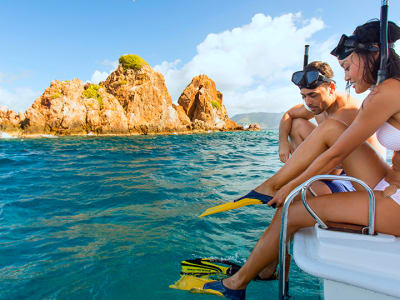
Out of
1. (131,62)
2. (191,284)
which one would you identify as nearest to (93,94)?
(131,62)

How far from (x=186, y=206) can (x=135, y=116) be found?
125 feet

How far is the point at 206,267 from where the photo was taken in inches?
91.3

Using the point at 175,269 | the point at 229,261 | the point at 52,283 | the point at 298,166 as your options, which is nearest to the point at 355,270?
the point at 298,166

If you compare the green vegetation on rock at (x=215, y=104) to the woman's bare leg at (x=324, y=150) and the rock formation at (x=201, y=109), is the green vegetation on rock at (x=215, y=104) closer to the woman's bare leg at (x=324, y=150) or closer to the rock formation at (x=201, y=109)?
the rock formation at (x=201, y=109)

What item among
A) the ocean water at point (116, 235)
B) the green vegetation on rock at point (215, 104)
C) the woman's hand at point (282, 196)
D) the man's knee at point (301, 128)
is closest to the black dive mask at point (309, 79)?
the man's knee at point (301, 128)

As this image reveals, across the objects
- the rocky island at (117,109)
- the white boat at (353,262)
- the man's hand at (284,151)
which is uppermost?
the rocky island at (117,109)

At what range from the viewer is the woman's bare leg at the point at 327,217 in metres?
1.37

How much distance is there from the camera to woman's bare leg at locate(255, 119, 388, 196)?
177cm

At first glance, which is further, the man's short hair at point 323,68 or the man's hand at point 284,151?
the man's hand at point 284,151

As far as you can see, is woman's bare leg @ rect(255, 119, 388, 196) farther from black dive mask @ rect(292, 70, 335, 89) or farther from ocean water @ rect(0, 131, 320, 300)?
ocean water @ rect(0, 131, 320, 300)

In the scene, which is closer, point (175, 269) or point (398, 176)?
point (398, 176)

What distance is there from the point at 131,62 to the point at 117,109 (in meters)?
14.7

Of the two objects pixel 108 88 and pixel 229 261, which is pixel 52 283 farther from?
pixel 108 88

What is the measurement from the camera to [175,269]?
245 cm
